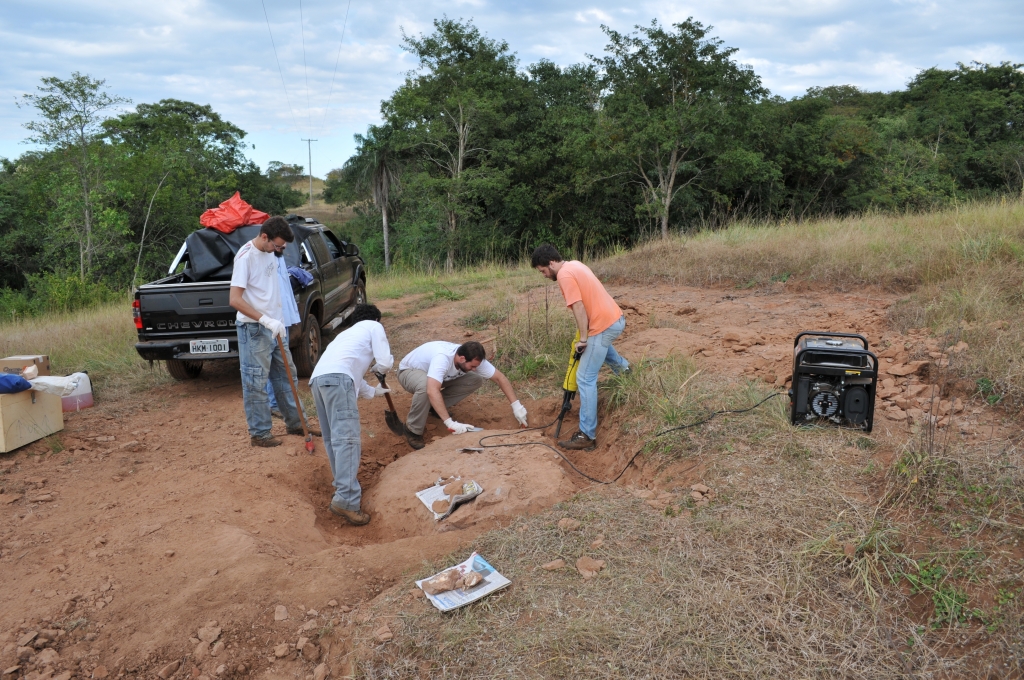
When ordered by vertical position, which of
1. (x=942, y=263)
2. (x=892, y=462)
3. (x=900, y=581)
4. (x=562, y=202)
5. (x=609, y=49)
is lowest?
(x=900, y=581)

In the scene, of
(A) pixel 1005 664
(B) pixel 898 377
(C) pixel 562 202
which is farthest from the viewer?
(C) pixel 562 202

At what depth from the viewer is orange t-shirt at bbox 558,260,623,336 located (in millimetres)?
5305

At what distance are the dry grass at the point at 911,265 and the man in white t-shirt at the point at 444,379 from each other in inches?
149

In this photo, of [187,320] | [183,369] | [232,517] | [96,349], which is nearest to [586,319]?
[232,517]

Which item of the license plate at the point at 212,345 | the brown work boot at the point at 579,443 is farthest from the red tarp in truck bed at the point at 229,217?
the brown work boot at the point at 579,443

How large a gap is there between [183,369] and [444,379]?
142 inches

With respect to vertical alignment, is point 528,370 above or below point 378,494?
above

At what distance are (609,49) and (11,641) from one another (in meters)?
21.7

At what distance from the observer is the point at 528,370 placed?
7.23m

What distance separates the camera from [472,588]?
3.40 meters

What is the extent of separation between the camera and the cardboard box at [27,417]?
5673 mm

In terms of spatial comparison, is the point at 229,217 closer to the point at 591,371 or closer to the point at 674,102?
the point at 591,371

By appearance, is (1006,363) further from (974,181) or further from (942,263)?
(974,181)

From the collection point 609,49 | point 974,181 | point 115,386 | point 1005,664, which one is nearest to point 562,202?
point 609,49
